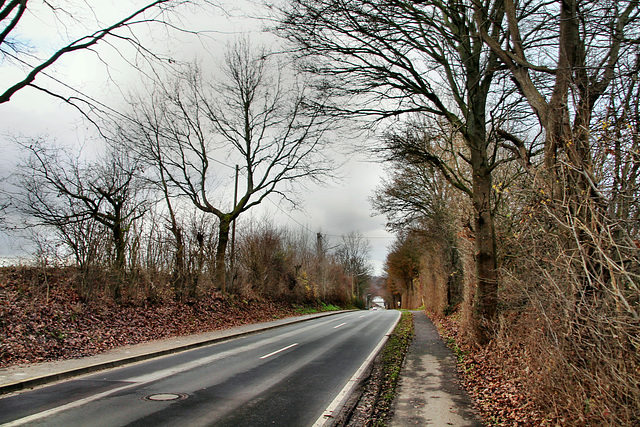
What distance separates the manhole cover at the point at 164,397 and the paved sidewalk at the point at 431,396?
3487mm

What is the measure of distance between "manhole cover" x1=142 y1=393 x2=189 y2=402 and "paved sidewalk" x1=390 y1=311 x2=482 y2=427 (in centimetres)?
349

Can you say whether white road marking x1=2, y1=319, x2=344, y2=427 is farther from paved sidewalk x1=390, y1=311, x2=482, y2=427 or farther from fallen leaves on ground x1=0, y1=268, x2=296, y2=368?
paved sidewalk x1=390, y1=311, x2=482, y2=427

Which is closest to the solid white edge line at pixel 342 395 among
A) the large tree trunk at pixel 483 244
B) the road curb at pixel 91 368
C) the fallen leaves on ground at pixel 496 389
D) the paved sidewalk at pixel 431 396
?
the paved sidewalk at pixel 431 396

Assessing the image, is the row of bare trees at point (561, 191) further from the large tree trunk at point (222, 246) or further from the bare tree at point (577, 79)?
the large tree trunk at point (222, 246)

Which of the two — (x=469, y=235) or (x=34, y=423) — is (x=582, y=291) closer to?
(x=34, y=423)

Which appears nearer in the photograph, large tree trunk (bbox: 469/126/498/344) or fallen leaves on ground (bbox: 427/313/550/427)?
fallen leaves on ground (bbox: 427/313/550/427)

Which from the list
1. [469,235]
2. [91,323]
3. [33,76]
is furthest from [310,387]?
[91,323]

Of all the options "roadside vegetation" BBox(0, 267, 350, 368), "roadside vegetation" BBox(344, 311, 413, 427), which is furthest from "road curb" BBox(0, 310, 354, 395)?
"roadside vegetation" BBox(344, 311, 413, 427)

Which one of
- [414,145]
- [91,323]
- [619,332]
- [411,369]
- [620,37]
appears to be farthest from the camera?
[91,323]

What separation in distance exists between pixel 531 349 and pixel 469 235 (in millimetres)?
7047

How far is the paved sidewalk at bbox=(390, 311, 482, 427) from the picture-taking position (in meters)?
5.62

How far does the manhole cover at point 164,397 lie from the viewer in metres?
6.55

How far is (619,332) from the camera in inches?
144

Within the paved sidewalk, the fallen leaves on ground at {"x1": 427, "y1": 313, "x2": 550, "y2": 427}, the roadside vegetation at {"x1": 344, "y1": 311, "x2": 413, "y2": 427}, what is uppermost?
the fallen leaves on ground at {"x1": 427, "y1": 313, "x2": 550, "y2": 427}
